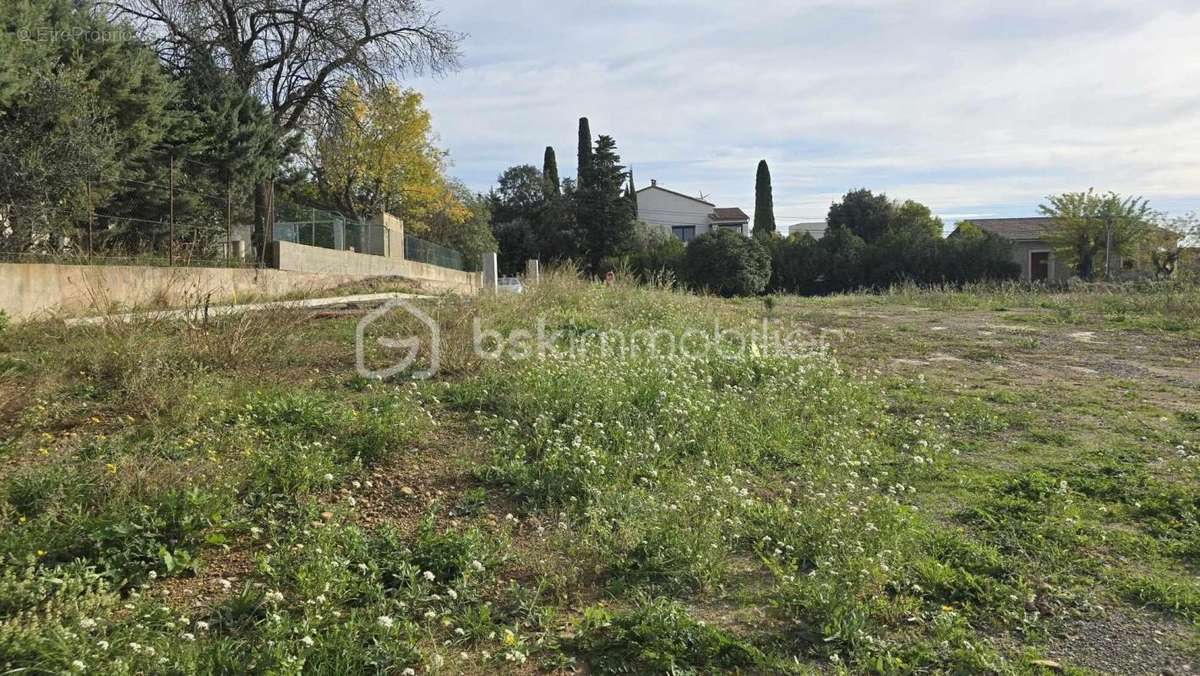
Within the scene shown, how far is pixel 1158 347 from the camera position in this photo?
10.9 meters

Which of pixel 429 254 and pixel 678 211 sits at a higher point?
pixel 678 211

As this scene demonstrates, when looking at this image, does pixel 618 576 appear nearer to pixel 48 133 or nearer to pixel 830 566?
pixel 830 566

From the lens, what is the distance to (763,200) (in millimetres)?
55469

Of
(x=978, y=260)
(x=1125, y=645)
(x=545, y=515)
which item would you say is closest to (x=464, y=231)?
(x=978, y=260)

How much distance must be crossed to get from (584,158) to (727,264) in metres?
16.6

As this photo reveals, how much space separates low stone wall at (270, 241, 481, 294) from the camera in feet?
51.4

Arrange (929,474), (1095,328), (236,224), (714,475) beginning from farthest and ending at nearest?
1. (236,224)
2. (1095,328)
3. (929,474)
4. (714,475)

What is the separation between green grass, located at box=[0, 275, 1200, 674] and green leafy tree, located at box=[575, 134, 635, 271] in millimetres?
37069

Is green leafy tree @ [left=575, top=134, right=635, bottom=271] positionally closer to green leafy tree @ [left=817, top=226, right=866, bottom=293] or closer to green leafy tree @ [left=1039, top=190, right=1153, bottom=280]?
green leafy tree @ [left=817, top=226, right=866, bottom=293]

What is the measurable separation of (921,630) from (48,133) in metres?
12.2

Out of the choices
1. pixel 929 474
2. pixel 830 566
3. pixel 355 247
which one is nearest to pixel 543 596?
Result: pixel 830 566

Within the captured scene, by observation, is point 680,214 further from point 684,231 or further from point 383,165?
point 383,165

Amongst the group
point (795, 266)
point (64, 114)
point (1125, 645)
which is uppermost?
point (64, 114)

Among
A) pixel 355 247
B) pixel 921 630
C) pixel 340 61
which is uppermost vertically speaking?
pixel 340 61
